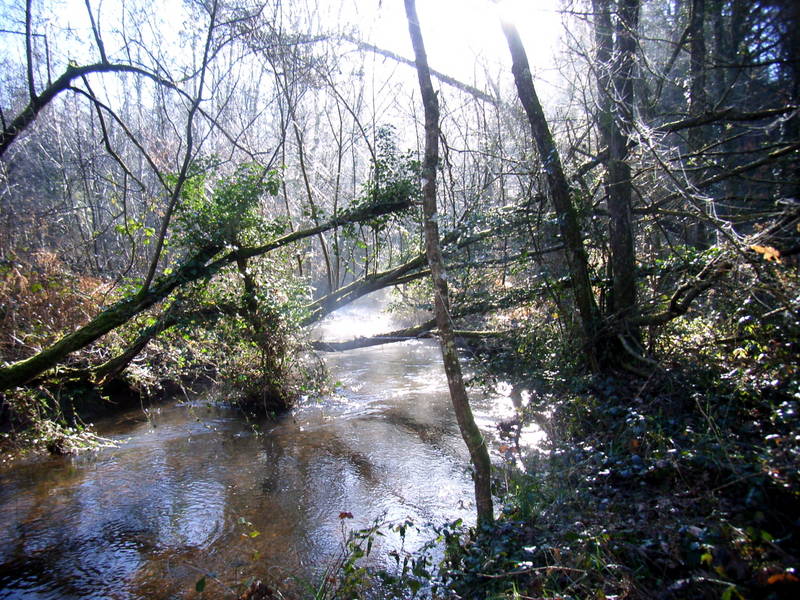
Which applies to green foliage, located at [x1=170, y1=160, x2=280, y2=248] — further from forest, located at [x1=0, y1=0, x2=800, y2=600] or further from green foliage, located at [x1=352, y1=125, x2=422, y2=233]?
green foliage, located at [x1=352, y1=125, x2=422, y2=233]

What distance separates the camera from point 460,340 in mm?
13148

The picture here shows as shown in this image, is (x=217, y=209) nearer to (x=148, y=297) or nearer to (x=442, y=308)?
(x=148, y=297)

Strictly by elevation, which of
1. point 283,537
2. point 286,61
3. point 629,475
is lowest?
point 283,537

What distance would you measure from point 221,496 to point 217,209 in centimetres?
480

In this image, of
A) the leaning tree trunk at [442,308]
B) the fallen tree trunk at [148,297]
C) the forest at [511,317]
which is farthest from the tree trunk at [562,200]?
the fallen tree trunk at [148,297]

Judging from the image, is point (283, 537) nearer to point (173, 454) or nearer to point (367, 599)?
point (367, 599)

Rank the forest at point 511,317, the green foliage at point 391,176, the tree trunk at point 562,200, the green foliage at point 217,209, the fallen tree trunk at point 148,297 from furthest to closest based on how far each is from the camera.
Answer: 1. the green foliage at point 391,176
2. the green foliage at point 217,209
3. the tree trunk at point 562,200
4. the fallen tree trunk at point 148,297
5. the forest at point 511,317

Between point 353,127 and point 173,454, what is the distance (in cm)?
938

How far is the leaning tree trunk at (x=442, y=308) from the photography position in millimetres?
4840

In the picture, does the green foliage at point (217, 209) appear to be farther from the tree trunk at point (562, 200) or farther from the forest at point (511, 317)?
the tree trunk at point (562, 200)

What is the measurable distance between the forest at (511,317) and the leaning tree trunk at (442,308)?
26 millimetres

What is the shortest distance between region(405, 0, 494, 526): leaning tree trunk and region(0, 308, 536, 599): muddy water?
121 cm

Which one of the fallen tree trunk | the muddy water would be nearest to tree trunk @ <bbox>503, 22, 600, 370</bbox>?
the fallen tree trunk

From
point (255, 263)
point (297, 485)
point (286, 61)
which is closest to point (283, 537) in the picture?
point (297, 485)
